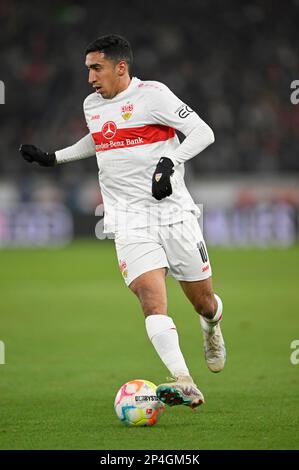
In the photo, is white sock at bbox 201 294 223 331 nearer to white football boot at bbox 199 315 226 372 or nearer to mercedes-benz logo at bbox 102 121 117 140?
white football boot at bbox 199 315 226 372

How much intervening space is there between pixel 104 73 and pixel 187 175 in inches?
686

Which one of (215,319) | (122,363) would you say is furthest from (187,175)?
(215,319)

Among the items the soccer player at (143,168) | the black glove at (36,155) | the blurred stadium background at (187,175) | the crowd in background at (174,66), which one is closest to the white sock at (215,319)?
the soccer player at (143,168)

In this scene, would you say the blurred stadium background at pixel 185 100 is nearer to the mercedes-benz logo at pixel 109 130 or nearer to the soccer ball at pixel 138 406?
the mercedes-benz logo at pixel 109 130

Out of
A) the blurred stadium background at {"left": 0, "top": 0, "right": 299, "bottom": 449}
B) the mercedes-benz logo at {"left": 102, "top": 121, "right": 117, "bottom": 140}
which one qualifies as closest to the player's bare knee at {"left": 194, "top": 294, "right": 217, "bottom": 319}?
the mercedes-benz logo at {"left": 102, "top": 121, "right": 117, "bottom": 140}

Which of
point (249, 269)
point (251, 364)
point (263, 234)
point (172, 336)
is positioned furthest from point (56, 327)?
point (263, 234)

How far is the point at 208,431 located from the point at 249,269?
12283mm

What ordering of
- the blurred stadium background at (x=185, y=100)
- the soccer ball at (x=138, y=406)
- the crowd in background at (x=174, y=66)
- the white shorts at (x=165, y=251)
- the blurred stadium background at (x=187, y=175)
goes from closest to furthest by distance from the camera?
1. the soccer ball at (x=138, y=406)
2. the white shorts at (x=165, y=251)
3. the blurred stadium background at (x=187, y=175)
4. the blurred stadium background at (x=185, y=100)
5. the crowd in background at (x=174, y=66)

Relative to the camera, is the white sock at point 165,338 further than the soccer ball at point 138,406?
Yes

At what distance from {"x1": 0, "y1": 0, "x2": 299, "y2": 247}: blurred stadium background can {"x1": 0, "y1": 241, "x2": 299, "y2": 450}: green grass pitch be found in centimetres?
565

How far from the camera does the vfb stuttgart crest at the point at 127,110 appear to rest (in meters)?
6.13

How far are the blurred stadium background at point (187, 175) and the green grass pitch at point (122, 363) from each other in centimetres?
6

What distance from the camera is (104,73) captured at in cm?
611

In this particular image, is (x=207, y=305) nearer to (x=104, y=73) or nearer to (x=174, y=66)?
(x=104, y=73)
